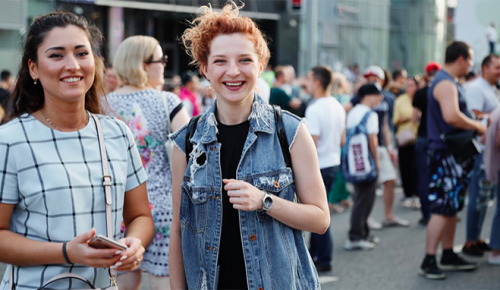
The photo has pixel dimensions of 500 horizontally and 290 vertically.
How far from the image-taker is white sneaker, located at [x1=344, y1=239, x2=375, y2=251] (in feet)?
23.6

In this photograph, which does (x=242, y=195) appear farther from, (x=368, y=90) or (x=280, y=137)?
(x=368, y=90)

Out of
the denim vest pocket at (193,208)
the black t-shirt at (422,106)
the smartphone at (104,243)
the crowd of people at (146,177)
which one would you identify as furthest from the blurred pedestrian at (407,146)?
the smartphone at (104,243)

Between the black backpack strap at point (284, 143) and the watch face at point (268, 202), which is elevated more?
the black backpack strap at point (284, 143)

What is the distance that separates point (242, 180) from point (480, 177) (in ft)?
18.2

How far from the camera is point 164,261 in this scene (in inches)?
148

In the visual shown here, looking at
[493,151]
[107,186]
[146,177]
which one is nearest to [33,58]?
[107,186]

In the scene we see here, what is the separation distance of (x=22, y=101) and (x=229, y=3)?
1.01 metres

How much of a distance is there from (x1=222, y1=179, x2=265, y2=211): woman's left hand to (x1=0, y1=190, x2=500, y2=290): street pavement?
3.72 meters

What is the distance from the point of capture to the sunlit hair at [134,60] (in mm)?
4098

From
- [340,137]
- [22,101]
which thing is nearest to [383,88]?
[340,137]

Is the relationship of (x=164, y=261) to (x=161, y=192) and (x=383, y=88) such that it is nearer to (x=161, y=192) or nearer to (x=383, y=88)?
(x=161, y=192)

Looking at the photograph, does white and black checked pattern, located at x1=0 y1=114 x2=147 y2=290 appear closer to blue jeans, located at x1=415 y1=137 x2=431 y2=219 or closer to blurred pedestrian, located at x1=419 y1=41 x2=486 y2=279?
blurred pedestrian, located at x1=419 y1=41 x2=486 y2=279

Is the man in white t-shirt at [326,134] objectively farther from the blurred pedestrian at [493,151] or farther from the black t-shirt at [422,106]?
the black t-shirt at [422,106]

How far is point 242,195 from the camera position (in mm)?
2240
